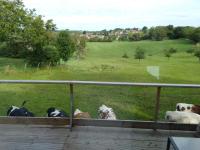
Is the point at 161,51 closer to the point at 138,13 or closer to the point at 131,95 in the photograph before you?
the point at 138,13

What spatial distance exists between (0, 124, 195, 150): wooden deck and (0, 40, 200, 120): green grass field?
32 cm

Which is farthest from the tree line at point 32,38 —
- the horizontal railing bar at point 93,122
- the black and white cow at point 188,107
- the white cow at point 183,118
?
the white cow at point 183,118

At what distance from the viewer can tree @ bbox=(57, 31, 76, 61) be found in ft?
22.5

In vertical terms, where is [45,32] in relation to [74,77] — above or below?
above

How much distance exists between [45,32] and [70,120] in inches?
179

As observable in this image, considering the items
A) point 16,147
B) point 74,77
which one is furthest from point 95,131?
point 74,77

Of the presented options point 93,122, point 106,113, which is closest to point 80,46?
point 106,113

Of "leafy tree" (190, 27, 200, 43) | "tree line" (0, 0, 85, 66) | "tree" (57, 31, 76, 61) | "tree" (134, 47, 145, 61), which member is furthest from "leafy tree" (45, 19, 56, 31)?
"leafy tree" (190, 27, 200, 43)

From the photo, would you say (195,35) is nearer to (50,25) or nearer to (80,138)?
(50,25)

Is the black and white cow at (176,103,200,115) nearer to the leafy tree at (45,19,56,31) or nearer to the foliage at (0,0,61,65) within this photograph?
the foliage at (0,0,61,65)

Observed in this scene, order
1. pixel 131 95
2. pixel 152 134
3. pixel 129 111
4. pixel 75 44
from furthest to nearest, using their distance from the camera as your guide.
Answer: pixel 75 44
pixel 131 95
pixel 129 111
pixel 152 134

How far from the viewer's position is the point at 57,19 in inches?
321

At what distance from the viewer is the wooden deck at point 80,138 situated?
302 centimetres

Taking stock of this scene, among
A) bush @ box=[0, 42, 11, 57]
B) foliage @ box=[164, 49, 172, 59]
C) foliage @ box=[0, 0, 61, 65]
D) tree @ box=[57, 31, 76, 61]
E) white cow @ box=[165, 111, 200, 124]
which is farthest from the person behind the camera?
foliage @ box=[164, 49, 172, 59]
